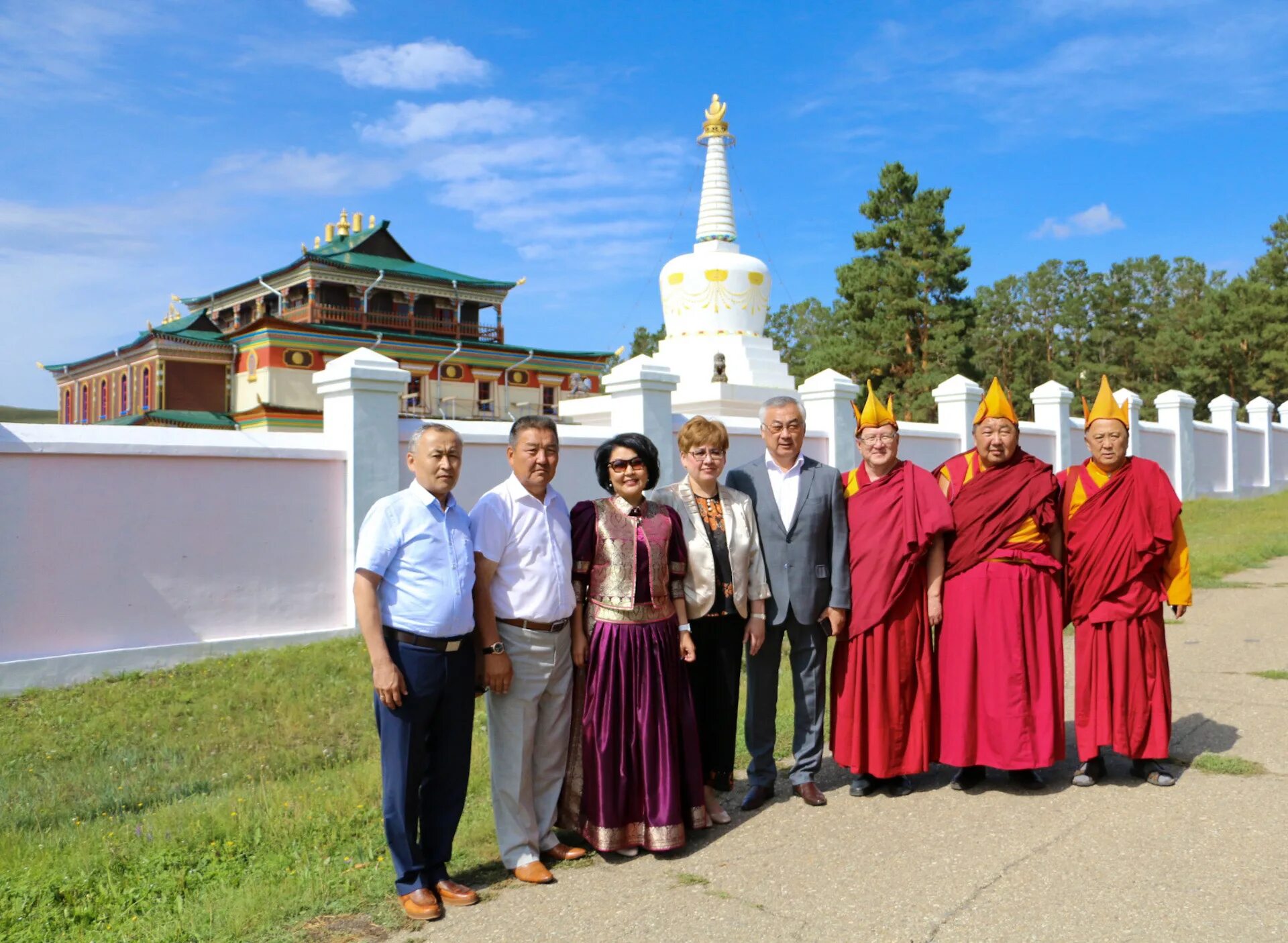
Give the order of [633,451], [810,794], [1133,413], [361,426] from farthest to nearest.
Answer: [1133,413] < [361,426] < [810,794] < [633,451]

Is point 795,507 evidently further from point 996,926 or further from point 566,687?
point 996,926

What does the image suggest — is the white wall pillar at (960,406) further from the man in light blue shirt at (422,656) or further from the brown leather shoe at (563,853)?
the man in light blue shirt at (422,656)

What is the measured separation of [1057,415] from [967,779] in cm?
1250

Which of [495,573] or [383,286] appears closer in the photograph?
[495,573]

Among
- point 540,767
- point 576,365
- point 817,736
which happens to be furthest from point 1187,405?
point 540,767

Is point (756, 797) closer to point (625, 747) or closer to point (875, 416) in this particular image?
point (625, 747)

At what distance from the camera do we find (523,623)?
3984mm

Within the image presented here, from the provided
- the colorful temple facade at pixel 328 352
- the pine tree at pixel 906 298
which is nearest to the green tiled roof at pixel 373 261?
the colorful temple facade at pixel 328 352

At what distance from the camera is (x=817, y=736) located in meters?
4.81

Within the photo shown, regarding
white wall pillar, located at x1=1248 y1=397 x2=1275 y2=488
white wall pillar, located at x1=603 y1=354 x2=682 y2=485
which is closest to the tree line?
white wall pillar, located at x1=1248 y1=397 x2=1275 y2=488

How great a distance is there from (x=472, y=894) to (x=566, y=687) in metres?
0.80

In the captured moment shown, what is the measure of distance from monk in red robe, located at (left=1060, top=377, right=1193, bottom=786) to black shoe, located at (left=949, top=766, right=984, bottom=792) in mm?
456

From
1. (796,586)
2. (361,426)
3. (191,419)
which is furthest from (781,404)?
(191,419)

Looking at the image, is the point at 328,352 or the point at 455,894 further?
the point at 328,352
